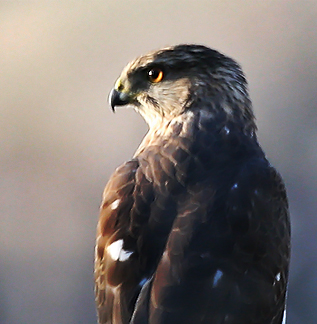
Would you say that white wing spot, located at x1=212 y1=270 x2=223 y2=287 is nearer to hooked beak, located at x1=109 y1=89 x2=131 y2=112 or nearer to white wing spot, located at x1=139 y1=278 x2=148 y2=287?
white wing spot, located at x1=139 y1=278 x2=148 y2=287

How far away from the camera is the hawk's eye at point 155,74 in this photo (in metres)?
1.30

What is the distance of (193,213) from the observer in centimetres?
107

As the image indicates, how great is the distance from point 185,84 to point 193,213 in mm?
400

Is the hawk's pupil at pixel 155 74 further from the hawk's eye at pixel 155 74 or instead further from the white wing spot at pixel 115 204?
the white wing spot at pixel 115 204

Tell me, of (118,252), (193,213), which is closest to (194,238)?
(193,213)

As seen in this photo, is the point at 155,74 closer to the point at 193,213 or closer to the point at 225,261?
the point at 193,213

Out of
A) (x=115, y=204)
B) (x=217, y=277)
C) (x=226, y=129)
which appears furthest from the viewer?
(x=226, y=129)

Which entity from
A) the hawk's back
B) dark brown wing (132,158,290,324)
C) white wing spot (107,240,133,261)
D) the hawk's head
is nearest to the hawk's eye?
the hawk's head

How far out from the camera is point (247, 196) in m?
1.11

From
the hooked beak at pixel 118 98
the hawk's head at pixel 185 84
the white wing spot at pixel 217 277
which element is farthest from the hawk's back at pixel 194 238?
the hooked beak at pixel 118 98

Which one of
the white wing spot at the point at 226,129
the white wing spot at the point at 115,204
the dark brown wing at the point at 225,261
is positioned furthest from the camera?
the white wing spot at the point at 226,129

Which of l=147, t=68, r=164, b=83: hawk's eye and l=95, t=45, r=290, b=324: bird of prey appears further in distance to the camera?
l=147, t=68, r=164, b=83: hawk's eye

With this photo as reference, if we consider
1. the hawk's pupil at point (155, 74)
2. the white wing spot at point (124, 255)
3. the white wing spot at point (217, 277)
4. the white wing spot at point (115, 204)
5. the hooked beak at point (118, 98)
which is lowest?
the white wing spot at point (217, 277)

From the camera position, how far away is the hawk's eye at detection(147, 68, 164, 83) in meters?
1.30
